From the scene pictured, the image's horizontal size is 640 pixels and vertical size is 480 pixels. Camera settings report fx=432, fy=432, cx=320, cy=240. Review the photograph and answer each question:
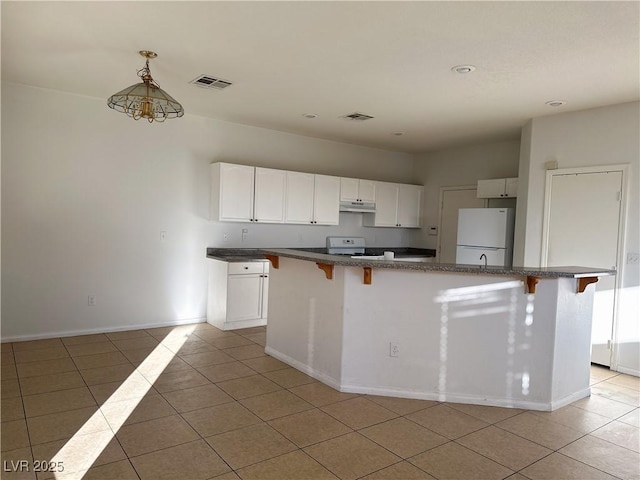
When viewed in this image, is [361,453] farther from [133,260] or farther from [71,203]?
[71,203]

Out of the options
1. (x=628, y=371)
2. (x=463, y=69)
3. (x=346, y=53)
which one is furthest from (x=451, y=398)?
(x=346, y=53)

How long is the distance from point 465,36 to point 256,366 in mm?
3240

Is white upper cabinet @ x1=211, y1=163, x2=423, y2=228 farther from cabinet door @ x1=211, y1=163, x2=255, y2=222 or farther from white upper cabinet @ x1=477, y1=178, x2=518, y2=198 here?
white upper cabinet @ x1=477, y1=178, x2=518, y2=198

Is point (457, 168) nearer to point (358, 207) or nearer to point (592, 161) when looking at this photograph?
point (358, 207)

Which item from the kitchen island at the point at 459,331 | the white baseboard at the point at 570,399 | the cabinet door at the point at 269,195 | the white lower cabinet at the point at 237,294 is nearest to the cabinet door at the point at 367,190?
the cabinet door at the point at 269,195

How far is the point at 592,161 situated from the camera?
4.49 m

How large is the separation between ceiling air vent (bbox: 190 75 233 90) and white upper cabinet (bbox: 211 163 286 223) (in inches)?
51.9

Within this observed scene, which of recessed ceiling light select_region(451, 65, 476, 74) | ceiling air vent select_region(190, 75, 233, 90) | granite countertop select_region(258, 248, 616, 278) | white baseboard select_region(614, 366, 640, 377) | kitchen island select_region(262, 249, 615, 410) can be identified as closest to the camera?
granite countertop select_region(258, 248, 616, 278)

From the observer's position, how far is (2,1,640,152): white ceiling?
2719 mm

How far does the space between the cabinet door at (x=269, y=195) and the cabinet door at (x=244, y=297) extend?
2.73 ft

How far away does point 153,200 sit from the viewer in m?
5.26

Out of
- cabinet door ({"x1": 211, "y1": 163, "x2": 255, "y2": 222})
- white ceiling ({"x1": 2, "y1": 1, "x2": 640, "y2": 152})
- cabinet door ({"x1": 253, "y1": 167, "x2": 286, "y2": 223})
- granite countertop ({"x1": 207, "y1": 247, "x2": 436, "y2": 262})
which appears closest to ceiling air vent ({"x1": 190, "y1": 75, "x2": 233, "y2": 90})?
white ceiling ({"x1": 2, "y1": 1, "x2": 640, "y2": 152})

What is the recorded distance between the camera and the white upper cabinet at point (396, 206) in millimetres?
7109

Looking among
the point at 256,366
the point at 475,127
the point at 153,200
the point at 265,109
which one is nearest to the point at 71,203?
the point at 153,200
